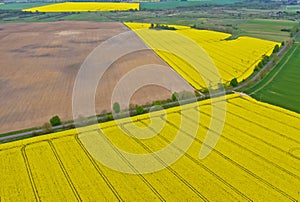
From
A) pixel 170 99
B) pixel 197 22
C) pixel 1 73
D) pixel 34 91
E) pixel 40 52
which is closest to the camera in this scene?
pixel 170 99

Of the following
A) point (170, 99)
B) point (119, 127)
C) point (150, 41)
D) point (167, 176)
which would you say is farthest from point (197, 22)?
point (167, 176)

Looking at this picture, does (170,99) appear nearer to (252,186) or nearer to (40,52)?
(252,186)

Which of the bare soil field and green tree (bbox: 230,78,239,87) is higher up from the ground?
green tree (bbox: 230,78,239,87)

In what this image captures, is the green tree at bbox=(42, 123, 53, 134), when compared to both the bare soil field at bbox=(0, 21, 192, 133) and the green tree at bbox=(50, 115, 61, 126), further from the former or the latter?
the bare soil field at bbox=(0, 21, 192, 133)

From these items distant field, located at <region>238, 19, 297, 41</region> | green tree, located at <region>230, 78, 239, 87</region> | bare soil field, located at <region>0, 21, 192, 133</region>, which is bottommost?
bare soil field, located at <region>0, 21, 192, 133</region>

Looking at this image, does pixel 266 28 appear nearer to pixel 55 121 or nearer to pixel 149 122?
pixel 149 122

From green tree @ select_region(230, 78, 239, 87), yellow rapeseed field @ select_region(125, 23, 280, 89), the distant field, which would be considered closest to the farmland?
yellow rapeseed field @ select_region(125, 23, 280, 89)
